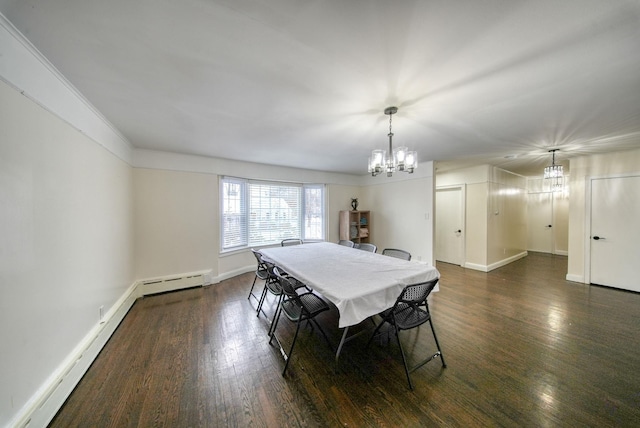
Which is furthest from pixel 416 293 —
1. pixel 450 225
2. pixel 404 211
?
pixel 450 225

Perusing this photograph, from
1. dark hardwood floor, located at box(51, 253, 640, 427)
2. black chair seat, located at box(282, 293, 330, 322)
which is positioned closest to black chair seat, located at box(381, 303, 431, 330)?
dark hardwood floor, located at box(51, 253, 640, 427)

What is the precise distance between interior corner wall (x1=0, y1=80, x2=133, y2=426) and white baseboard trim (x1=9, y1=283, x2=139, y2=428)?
0.10 ft

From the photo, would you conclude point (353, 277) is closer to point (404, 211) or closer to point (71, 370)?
point (71, 370)

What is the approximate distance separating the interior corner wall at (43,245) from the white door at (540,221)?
9.61 meters

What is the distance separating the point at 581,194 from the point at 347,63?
17.4ft

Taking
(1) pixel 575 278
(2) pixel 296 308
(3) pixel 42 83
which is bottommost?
(1) pixel 575 278

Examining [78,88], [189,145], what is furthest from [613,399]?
[189,145]

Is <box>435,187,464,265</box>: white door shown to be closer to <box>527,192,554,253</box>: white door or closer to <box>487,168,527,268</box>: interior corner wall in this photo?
<box>487,168,527,268</box>: interior corner wall

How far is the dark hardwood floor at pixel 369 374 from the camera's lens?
140cm

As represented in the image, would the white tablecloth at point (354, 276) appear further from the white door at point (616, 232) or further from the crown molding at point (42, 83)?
the white door at point (616, 232)

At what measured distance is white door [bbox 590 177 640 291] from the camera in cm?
341

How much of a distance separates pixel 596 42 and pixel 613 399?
2400 millimetres


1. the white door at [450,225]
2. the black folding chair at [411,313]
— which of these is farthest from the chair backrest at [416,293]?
the white door at [450,225]

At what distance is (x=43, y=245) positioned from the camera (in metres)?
1.41
